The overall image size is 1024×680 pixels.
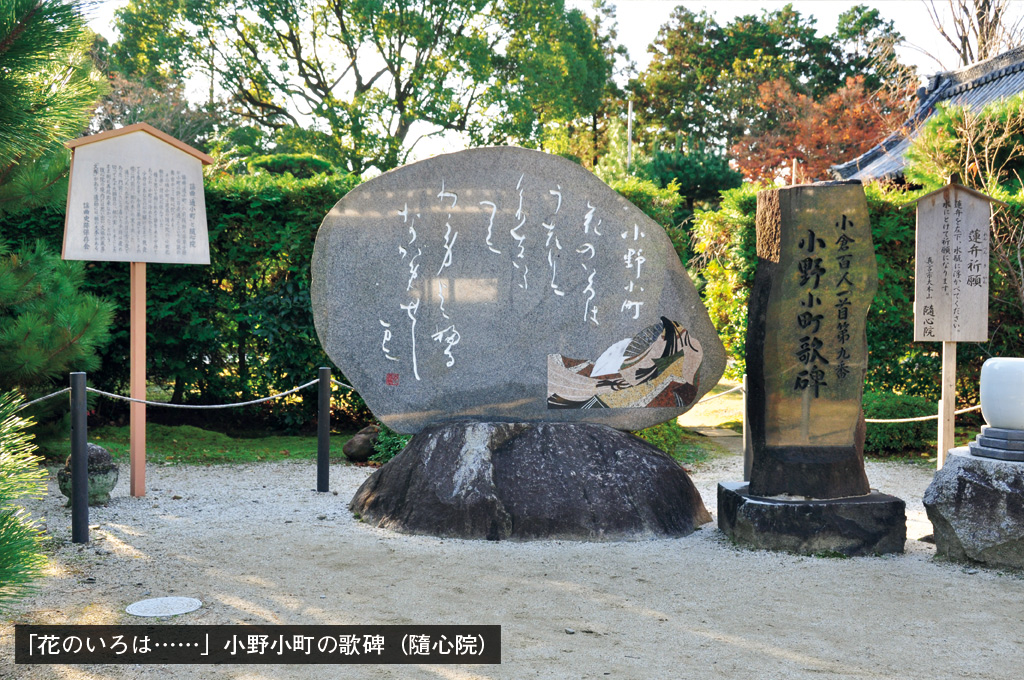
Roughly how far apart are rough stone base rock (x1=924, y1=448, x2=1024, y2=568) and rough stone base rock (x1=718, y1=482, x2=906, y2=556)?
0.25 metres

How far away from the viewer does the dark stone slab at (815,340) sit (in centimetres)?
497

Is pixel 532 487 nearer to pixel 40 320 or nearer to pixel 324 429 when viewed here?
pixel 324 429

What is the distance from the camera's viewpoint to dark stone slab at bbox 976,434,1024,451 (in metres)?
4.58

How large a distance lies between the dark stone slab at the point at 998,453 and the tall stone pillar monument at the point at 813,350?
1.89ft

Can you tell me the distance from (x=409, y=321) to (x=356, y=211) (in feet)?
2.91

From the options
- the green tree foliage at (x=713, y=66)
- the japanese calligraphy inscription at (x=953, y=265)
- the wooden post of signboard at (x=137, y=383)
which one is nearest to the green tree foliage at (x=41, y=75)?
the wooden post of signboard at (x=137, y=383)

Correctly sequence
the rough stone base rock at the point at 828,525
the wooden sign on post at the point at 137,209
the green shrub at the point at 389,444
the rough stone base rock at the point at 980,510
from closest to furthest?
the rough stone base rock at the point at 980,510 → the rough stone base rock at the point at 828,525 → the wooden sign on post at the point at 137,209 → the green shrub at the point at 389,444

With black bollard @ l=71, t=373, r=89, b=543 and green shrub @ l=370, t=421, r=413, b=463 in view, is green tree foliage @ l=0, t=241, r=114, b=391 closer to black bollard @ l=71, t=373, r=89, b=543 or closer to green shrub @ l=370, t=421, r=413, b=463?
black bollard @ l=71, t=373, r=89, b=543

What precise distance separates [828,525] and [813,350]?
103 cm

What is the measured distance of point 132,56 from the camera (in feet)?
72.7

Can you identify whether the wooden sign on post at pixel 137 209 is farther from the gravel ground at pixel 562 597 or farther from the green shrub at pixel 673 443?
the green shrub at pixel 673 443

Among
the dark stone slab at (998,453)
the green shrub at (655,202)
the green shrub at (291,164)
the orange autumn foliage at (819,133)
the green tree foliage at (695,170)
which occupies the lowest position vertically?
the dark stone slab at (998,453)

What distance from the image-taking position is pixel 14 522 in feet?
7.62

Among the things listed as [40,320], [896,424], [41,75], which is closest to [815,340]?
[896,424]
